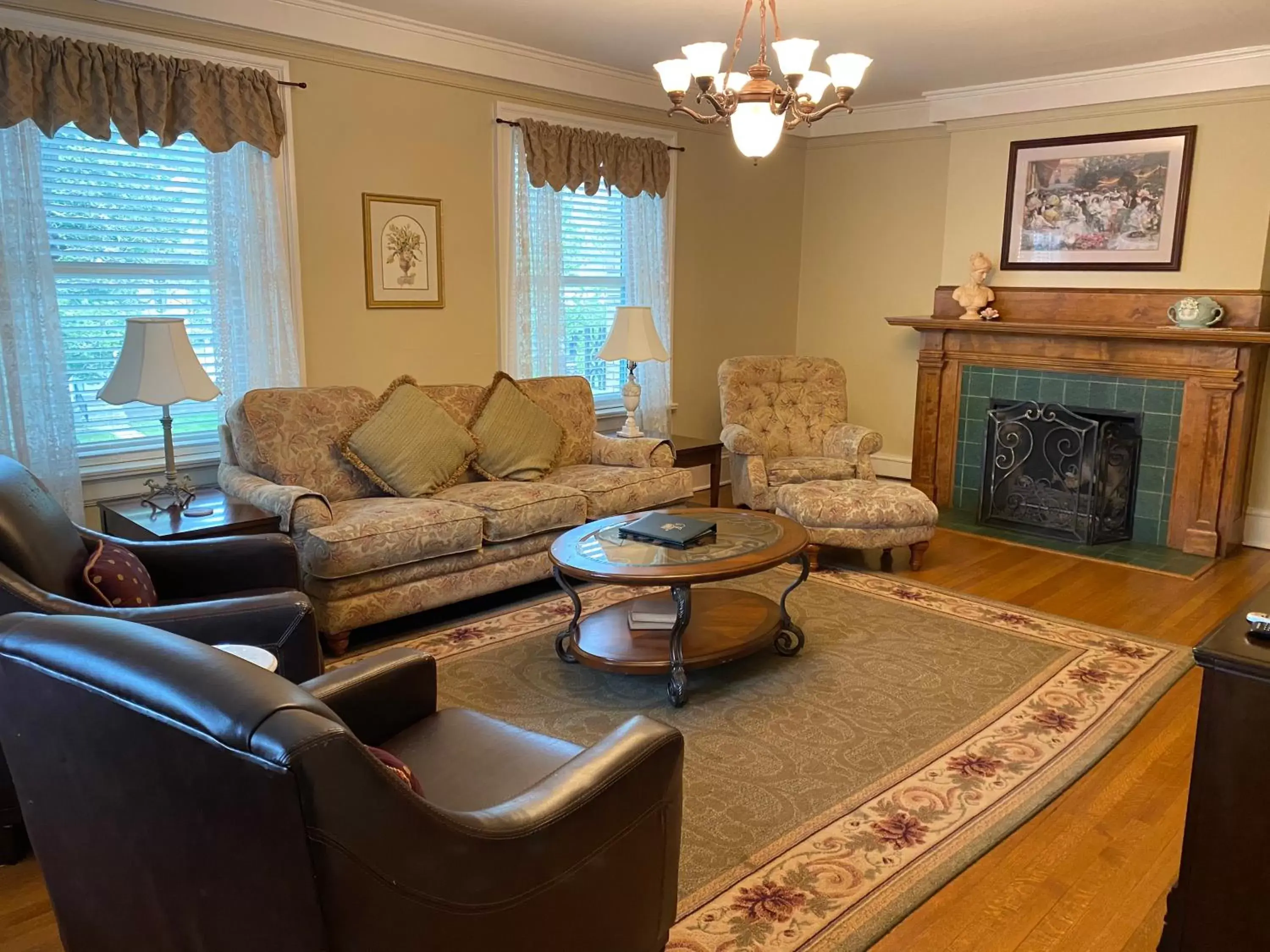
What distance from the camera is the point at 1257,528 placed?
17.3 feet

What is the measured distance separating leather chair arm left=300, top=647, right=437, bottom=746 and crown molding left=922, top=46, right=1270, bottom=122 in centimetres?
505

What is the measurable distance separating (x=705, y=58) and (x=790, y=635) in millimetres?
2096

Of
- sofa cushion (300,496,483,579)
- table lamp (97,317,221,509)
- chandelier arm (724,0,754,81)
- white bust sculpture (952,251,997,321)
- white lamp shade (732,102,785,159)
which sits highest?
chandelier arm (724,0,754,81)

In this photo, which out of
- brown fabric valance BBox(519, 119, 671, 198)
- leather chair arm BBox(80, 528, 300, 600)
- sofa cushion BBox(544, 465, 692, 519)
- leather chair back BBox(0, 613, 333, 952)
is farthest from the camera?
brown fabric valance BBox(519, 119, 671, 198)

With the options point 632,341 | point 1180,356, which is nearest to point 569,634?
point 632,341

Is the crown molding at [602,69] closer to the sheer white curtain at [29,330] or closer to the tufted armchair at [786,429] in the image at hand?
the sheer white curtain at [29,330]

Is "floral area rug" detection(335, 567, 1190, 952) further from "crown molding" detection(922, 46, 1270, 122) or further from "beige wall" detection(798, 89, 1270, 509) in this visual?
"crown molding" detection(922, 46, 1270, 122)

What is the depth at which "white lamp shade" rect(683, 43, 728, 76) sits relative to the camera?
2.99 m

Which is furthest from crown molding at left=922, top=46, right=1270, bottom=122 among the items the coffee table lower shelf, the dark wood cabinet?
the dark wood cabinet

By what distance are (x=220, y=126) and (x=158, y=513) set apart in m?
1.65

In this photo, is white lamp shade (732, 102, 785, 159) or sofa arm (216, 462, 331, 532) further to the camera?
sofa arm (216, 462, 331, 532)

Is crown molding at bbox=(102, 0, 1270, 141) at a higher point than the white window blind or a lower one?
higher

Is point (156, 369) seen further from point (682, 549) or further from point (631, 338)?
point (631, 338)

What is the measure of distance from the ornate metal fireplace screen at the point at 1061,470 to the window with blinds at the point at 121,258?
440cm
